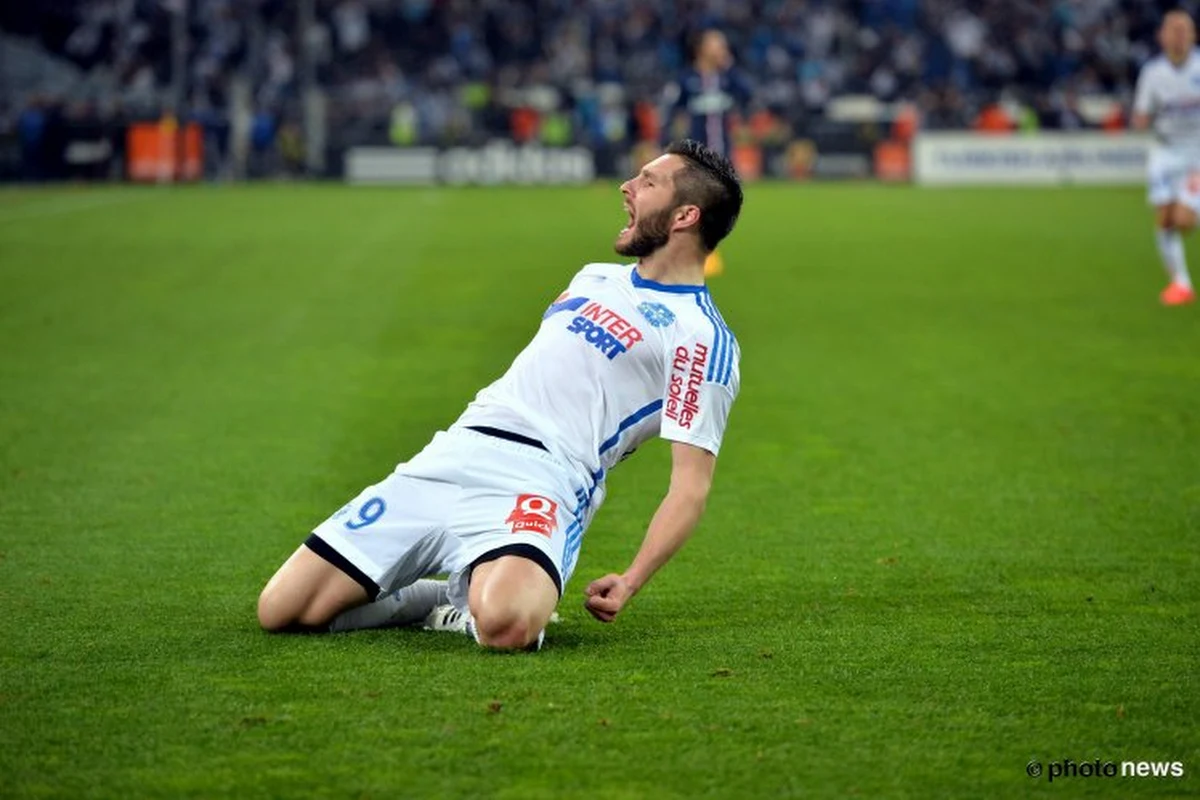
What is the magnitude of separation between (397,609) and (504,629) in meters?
0.61

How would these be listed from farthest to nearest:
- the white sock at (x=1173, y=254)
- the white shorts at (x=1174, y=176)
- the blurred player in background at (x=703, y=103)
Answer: the blurred player in background at (x=703, y=103) < the white shorts at (x=1174, y=176) < the white sock at (x=1173, y=254)

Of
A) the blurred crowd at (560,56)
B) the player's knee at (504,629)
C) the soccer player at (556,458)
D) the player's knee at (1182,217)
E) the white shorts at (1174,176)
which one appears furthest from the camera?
the blurred crowd at (560,56)

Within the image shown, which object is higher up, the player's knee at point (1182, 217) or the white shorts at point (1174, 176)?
the white shorts at point (1174, 176)

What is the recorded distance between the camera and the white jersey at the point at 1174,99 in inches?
732

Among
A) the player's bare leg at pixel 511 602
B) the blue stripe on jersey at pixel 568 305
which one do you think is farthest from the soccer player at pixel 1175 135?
the player's bare leg at pixel 511 602

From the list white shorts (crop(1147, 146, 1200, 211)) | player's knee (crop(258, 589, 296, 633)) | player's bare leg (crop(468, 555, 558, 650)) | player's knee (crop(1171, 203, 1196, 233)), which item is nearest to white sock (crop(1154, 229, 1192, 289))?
player's knee (crop(1171, 203, 1196, 233))

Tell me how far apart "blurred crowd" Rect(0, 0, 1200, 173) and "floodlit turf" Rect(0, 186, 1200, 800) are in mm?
26096

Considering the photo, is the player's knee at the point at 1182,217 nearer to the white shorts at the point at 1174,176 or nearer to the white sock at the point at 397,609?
the white shorts at the point at 1174,176

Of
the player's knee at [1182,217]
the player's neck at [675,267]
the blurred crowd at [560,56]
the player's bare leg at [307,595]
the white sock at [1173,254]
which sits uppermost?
the player's neck at [675,267]

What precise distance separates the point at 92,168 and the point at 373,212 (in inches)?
523

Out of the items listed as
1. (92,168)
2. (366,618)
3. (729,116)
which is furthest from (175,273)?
(92,168)

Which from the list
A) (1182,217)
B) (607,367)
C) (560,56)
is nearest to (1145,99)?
(1182,217)

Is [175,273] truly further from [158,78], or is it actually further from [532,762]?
[158,78]

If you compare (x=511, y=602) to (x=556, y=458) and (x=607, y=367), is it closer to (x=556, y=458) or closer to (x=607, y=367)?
(x=556, y=458)
